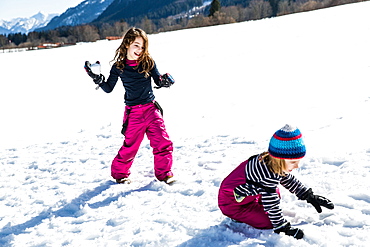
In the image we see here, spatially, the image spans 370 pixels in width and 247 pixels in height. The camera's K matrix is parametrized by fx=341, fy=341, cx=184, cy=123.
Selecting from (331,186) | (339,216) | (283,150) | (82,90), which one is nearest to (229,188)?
(283,150)

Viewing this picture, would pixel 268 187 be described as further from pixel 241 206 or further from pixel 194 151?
pixel 194 151

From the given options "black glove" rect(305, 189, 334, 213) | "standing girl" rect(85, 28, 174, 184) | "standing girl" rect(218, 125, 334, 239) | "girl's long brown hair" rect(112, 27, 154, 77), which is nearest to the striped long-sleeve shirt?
"standing girl" rect(218, 125, 334, 239)

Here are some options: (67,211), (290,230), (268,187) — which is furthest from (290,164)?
(67,211)

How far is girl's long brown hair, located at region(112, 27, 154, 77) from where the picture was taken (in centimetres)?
381

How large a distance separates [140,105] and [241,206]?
1.72 meters

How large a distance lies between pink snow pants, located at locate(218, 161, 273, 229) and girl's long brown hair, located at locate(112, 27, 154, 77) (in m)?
1.69

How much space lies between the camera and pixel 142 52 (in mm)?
3848

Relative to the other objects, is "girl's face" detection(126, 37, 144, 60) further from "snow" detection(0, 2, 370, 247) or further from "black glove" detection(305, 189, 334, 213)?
"black glove" detection(305, 189, 334, 213)

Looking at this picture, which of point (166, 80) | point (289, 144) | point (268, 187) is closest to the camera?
point (289, 144)

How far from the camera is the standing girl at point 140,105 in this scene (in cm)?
390

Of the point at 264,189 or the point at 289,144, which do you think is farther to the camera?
the point at 264,189

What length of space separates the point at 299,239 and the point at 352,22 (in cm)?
1587

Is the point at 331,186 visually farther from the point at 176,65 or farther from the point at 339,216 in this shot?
the point at 176,65

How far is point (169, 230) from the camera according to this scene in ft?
9.70
